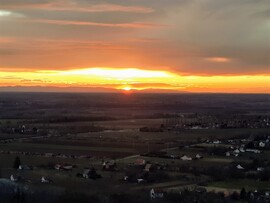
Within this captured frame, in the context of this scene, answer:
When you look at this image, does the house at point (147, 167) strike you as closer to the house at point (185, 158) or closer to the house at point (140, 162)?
the house at point (140, 162)

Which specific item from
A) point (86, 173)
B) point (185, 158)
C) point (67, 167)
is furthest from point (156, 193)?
point (185, 158)

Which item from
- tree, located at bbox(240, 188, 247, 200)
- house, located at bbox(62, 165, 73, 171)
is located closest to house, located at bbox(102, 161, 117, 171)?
house, located at bbox(62, 165, 73, 171)

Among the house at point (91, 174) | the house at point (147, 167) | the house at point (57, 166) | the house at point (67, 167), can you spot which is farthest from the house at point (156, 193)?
the house at point (57, 166)

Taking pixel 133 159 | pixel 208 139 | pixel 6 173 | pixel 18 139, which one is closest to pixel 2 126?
pixel 18 139

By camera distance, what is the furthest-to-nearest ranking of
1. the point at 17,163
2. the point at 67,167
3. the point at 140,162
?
1. the point at 140,162
2. the point at 17,163
3. the point at 67,167

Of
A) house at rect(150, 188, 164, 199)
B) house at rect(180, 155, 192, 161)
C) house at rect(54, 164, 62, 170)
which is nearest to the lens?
house at rect(150, 188, 164, 199)

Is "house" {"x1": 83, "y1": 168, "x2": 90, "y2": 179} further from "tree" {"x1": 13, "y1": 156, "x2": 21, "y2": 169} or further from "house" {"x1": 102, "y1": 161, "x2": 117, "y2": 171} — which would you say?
"tree" {"x1": 13, "y1": 156, "x2": 21, "y2": 169}

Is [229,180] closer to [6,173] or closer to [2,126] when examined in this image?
[6,173]

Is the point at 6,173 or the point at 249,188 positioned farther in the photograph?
the point at 6,173

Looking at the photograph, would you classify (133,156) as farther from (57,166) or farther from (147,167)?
(57,166)
